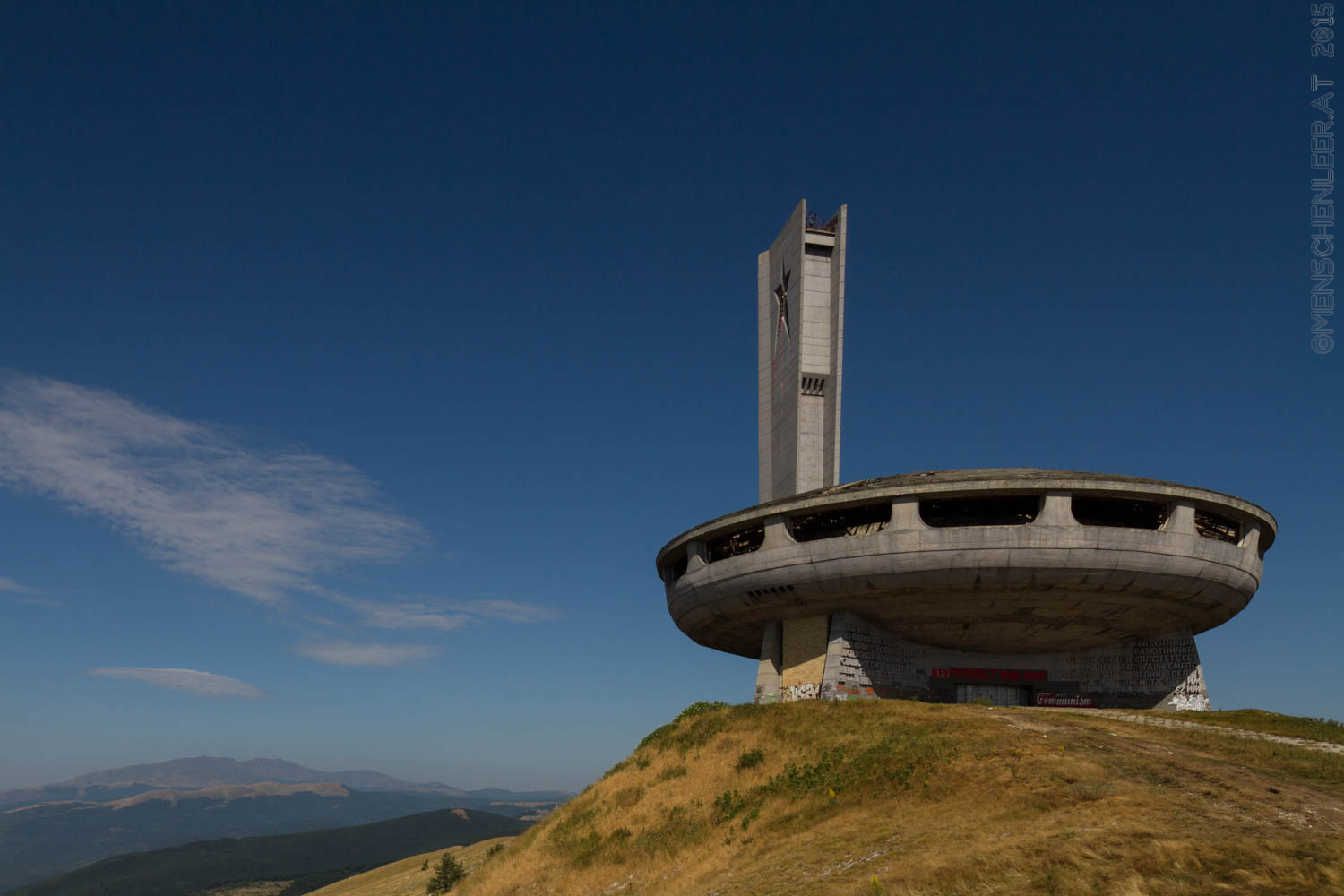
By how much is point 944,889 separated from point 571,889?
13884 mm

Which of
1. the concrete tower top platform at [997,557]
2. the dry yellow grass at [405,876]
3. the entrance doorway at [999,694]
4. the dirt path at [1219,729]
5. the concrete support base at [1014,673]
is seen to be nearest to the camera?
the dirt path at [1219,729]

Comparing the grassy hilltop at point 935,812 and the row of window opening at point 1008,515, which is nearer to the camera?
the grassy hilltop at point 935,812

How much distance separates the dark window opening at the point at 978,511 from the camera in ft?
121

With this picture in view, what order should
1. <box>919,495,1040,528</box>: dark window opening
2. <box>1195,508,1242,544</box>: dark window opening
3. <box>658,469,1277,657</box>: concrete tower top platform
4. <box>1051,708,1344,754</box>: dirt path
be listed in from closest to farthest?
<box>1051,708,1344,754</box>: dirt path
<box>658,469,1277,657</box>: concrete tower top platform
<box>919,495,1040,528</box>: dark window opening
<box>1195,508,1242,544</box>: dark window opening

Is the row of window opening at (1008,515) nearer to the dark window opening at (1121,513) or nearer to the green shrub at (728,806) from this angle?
the dark window opening at (1121,513)

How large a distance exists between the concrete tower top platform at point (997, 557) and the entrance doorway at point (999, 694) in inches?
76.8

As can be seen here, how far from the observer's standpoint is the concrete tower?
189 ft

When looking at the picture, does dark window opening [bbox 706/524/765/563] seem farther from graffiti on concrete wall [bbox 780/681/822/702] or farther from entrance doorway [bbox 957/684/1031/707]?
entrance doorway [bbox 957/684/1031/707]

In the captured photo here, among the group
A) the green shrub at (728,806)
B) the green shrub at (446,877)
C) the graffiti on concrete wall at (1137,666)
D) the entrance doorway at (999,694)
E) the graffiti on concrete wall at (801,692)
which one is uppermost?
the graffiti on concrete wall at (1137,666)

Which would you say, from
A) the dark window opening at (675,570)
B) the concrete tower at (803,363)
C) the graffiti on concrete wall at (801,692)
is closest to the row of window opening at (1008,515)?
the graffiti on concrete wall at (801,692)

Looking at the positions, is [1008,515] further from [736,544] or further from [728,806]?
[728,806]

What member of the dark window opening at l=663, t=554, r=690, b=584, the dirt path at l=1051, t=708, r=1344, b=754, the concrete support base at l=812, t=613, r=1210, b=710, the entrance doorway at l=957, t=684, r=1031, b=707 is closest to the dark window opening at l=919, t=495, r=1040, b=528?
the concrete support base at l=812, t=613, r=1210, b=710

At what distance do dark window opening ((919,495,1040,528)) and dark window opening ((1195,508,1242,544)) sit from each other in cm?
708

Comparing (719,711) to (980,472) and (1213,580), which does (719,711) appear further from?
(1213,580)
